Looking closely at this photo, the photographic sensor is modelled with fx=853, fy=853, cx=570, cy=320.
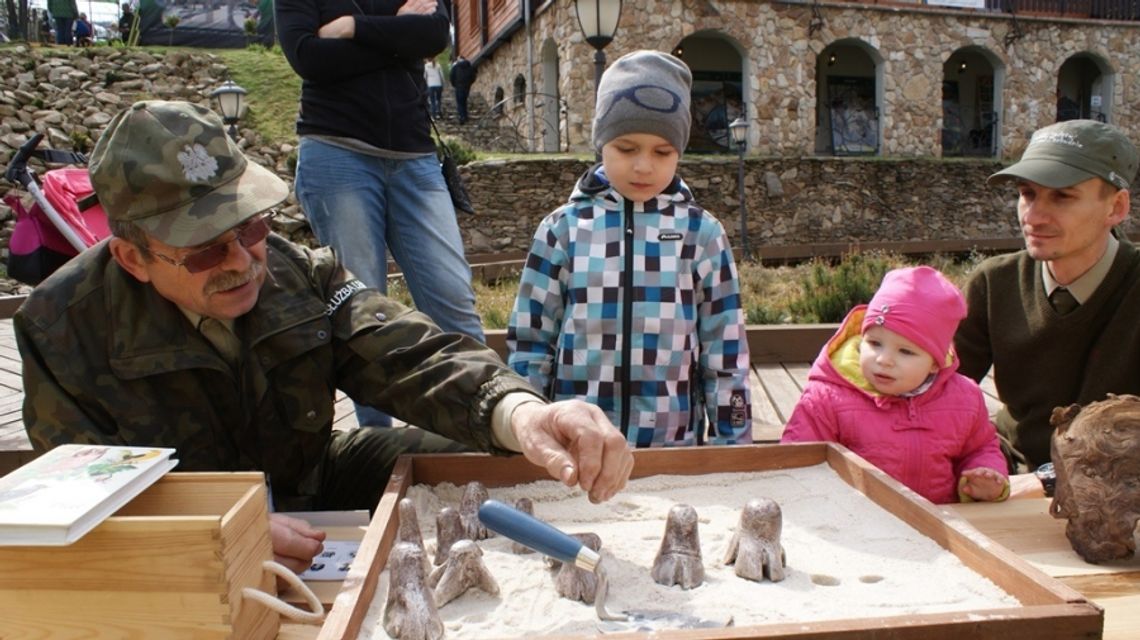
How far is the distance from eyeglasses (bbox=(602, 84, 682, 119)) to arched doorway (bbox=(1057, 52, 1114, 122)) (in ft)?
75.0

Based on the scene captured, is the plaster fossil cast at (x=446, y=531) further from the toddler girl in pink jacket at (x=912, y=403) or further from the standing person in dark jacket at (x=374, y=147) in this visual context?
the standing person in dark jacket at (x=374, y=147)

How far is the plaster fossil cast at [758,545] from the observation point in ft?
4.42

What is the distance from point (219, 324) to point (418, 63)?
1.56 m

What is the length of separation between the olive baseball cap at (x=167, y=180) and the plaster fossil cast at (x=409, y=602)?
32.1 inches

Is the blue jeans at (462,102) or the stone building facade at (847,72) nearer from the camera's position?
the stone building facade at (847,72)

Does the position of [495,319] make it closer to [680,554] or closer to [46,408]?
[46,408]

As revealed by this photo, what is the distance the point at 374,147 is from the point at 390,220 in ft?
0.88

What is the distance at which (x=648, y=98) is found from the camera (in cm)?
245

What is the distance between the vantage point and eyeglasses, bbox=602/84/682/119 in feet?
8.04

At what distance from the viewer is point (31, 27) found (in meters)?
22.4

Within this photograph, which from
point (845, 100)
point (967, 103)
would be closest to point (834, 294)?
point (845, 100)

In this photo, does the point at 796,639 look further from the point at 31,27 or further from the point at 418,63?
the point at 31,27

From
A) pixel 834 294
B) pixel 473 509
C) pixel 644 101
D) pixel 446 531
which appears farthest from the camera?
pixel 834 294

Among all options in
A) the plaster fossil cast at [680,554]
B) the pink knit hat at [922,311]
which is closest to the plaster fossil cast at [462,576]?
the plaster fossil cast at [680,554]
